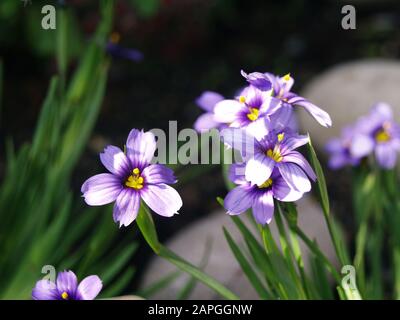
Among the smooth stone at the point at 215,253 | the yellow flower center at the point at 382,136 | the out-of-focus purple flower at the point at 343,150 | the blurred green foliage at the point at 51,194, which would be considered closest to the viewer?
the blurred green foliage at the point at 51,194

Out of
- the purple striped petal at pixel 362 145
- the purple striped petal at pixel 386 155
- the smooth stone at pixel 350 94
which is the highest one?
the smooth stone at pixel 350 94

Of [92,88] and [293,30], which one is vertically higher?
[293,30]

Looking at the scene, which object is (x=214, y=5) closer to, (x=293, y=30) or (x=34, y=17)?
(x=293, y=30)

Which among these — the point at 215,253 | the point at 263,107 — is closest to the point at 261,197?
the point at 263,107

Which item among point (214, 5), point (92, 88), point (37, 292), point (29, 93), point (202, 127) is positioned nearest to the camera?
point (37, 292)

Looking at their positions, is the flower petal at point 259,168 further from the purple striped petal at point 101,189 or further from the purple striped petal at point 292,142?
the purple striped petal at point 101,189

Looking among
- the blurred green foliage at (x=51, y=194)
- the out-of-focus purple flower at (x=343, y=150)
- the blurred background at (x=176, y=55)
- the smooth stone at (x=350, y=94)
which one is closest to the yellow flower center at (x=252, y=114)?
the blurred green foliage at (x=51, y=194)
